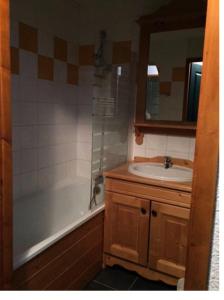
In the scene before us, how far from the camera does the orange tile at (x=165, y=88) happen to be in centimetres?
215

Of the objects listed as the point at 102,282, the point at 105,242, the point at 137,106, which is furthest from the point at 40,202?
the point at 137,106

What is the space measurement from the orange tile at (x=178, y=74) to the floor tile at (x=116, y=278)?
5.31 ft

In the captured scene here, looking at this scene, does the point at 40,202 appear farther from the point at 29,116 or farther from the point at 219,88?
the point at 219,88

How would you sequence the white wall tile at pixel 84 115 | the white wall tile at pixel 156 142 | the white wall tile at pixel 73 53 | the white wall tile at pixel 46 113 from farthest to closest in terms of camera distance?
the white wall tile at pixel 84 115 < the white wall tile at pixel 73 53 < the white wall tile at pixel 156 142 < the white wall tile at pixel 46 113

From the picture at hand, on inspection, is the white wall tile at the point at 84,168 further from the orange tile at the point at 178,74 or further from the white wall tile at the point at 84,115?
the orange tile at the point at 178,74

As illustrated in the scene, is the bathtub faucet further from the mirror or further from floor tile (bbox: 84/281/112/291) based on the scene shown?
the mirror

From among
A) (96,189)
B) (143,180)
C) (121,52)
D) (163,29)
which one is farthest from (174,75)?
(96,189)

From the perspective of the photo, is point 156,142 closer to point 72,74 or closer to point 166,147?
point 166,147

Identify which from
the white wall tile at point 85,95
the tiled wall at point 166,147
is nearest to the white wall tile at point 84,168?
the tiled wall at point 166,147

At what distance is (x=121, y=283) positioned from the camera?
1909mm

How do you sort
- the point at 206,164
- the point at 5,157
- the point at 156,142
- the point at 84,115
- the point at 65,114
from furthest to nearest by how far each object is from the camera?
1. the point at 84,115
2. the point at 65,114
3. the point at 156,142
4. the point at 5,157
5. the point at 206,164

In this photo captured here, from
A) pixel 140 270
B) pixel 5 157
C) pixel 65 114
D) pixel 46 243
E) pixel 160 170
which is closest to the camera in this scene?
pixel 5 157

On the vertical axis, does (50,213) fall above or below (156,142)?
below

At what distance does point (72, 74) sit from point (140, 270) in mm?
1815
